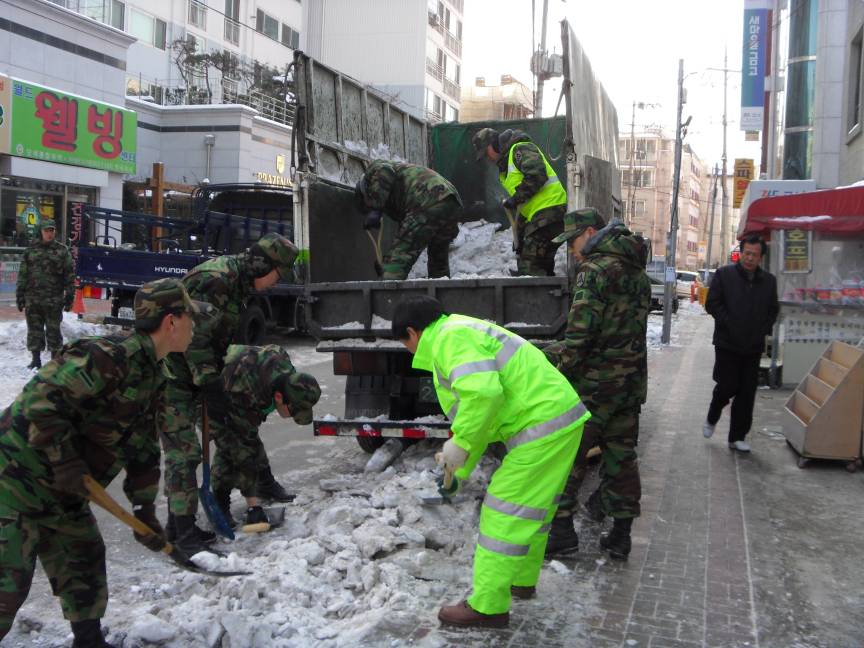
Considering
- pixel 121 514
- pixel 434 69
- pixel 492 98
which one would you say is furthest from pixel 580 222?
pixel 492 98

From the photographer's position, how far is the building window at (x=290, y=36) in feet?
111

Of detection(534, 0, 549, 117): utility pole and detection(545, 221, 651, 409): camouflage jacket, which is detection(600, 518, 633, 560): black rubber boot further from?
detection(534, 0, 549, 117): utility pole

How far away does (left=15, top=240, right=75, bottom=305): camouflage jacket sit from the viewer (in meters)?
9.73

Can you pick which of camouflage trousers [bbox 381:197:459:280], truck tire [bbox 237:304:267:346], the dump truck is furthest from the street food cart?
truck tire [bbox 237:304:267:346]

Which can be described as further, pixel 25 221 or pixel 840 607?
pixel 25 221

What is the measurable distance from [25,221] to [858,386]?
18171 millimetres

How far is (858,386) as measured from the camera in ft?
20.1

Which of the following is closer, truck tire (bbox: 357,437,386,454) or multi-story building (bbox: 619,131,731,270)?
truck tire (bbox: 357,437,386,454)

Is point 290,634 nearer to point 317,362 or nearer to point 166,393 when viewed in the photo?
point 166,393

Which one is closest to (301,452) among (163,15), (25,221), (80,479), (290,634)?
(290,634)

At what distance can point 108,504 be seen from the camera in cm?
283

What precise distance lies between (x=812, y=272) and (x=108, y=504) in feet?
30.1

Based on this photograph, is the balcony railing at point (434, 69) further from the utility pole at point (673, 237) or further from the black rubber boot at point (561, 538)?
the black rubber boot at point (561, 538)

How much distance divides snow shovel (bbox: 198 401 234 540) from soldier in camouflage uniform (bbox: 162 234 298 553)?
0.15ft
